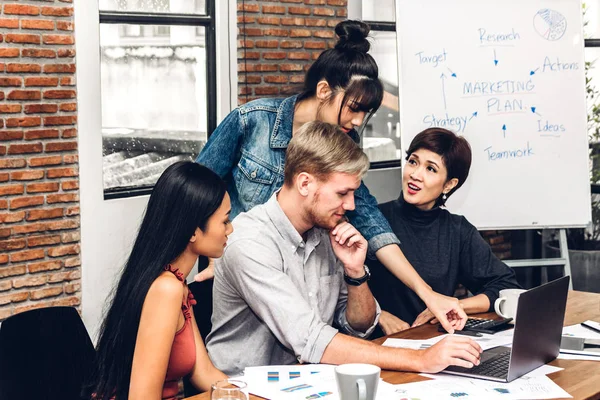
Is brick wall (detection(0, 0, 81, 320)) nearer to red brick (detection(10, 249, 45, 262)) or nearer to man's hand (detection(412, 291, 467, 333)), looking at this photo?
red brick (detection(10, 249, 45, 262))

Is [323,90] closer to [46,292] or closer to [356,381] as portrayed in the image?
[356,381]

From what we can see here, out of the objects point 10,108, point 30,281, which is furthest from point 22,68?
point 30,281

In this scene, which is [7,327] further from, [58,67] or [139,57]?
[139,57]

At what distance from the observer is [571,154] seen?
4.32 metres

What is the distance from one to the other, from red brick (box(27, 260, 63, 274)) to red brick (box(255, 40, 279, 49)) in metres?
1.77

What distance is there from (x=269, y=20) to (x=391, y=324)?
262 cm

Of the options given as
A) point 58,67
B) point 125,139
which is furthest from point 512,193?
point 58,67

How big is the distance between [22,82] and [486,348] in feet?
8.51

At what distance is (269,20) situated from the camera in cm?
487

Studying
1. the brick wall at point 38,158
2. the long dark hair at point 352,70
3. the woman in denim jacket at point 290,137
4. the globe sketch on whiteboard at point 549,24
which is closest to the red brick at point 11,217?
the brick wall at point 38,158

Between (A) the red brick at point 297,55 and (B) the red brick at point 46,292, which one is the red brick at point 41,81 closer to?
(B) the red brick at point 46,292

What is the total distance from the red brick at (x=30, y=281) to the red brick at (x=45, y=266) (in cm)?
3

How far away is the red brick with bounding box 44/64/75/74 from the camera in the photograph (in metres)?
3.90

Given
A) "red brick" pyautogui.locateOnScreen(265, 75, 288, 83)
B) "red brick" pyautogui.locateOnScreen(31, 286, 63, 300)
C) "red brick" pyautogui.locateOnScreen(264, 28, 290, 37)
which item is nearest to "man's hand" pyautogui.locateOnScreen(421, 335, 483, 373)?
"red brick" pyautogui.locateOnScreen(31, 286, 63, 300)
